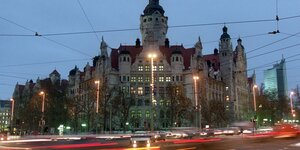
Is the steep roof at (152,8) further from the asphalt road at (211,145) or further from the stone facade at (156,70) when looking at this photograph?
the asphalt road at (211,145)

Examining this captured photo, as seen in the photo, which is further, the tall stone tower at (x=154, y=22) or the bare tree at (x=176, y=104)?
the tall stone tower at (x=154, y=22)

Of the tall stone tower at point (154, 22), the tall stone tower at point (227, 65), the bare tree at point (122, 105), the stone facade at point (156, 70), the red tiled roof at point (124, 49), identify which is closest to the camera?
the bare tree at point (122, 105)

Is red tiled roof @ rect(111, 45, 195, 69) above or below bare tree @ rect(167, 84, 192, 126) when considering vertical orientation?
above

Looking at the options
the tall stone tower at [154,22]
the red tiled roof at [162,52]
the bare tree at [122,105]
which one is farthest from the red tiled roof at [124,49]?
the bare tree at [122,105]

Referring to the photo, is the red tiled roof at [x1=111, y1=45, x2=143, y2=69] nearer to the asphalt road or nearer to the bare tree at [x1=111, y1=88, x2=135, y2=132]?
the bare tree at [x1=111, y1=88, x2=135, y2=132]

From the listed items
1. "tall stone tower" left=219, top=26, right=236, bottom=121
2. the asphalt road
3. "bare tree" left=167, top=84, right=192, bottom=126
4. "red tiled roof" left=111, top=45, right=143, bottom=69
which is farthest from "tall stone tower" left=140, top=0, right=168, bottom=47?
the asphalt road

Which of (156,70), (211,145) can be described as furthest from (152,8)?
(211,145)

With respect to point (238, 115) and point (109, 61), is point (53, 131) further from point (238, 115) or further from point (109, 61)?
point (238, 115)

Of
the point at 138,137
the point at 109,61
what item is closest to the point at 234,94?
the point at 109,61

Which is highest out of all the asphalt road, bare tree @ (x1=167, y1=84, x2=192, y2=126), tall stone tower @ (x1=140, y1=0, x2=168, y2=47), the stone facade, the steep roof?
the steep roof

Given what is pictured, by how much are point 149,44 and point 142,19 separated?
18894 mm

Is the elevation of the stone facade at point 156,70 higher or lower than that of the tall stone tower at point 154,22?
lower

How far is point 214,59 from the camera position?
133 meters

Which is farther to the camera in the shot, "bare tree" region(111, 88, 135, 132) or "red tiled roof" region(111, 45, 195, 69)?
"red tiled roof" region(111, 45, 195, 69)
